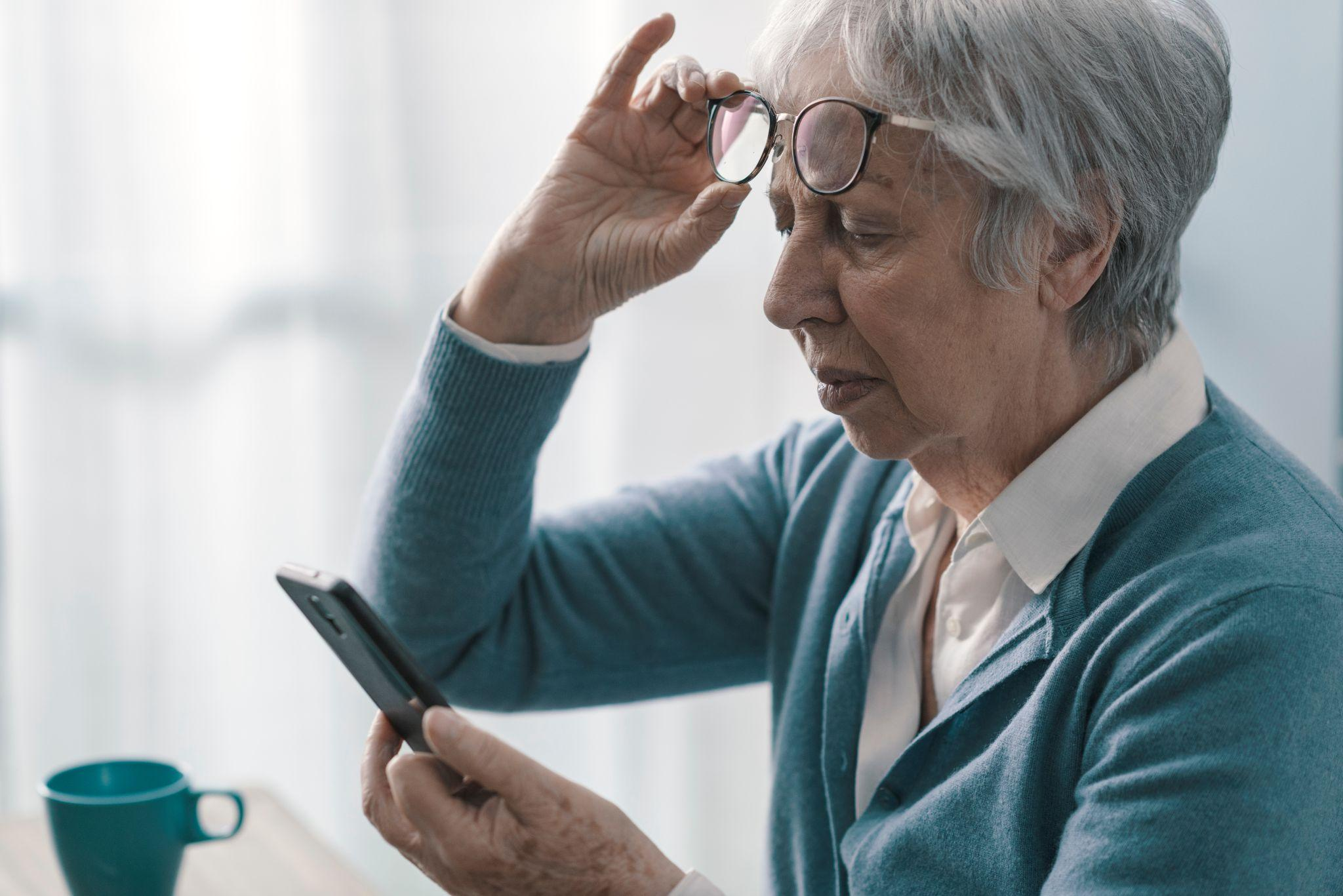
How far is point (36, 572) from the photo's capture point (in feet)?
6.43

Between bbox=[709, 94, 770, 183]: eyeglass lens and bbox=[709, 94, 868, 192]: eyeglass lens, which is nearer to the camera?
bbox=[709, 94, 868, 192]: eyeglass lens

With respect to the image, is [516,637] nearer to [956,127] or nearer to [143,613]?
[956,127]

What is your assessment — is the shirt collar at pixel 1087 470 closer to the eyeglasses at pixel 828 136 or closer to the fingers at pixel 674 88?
the eyeglasses at pixel 828 136

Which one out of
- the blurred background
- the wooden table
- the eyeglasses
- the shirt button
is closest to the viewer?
the eyeglasses

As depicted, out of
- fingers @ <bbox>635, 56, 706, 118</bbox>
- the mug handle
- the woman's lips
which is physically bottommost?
the mug handle

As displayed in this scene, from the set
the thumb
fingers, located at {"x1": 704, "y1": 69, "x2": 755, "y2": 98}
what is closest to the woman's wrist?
the thumb

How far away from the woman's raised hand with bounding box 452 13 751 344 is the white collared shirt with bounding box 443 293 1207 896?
0.35 meters

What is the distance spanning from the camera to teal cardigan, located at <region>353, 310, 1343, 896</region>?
2.73 ft

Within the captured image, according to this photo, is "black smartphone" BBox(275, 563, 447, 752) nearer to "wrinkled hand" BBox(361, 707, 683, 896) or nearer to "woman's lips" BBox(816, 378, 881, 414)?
"wrinkled hand" BBox(361, 707, 683, 896)

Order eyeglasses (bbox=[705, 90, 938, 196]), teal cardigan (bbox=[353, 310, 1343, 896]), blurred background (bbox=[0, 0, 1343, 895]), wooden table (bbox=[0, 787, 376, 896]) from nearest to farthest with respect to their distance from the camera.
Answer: teal cardigan (bbox=[353, 310, 1343, 896]), eyeglasses (bbox=[705, 90, 938, 196]), wooden table (bbox=[0, 787, 376, 896]), blurred background (bbox=[0, 0, 1343, 895])

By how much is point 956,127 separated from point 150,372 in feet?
4.79

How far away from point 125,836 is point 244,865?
26cm

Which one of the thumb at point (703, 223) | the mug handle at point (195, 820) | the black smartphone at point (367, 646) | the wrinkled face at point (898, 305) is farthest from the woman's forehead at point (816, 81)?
the mug handle at point (195, 820)

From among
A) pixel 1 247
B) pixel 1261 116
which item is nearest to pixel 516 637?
pixel 1 247
